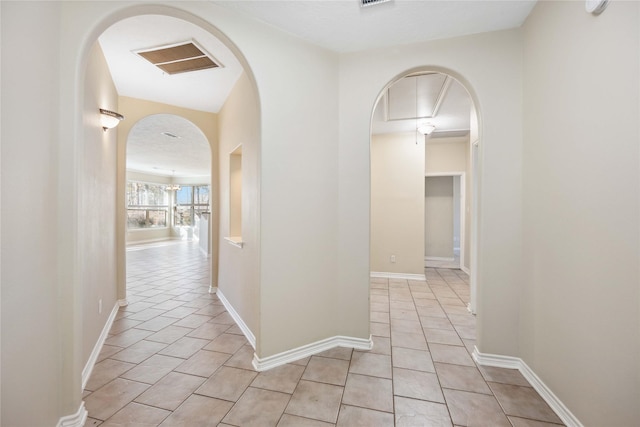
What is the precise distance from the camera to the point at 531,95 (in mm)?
2092

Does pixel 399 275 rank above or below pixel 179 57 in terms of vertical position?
below

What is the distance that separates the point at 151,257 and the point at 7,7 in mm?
7891

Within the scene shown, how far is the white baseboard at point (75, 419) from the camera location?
1.58 metres

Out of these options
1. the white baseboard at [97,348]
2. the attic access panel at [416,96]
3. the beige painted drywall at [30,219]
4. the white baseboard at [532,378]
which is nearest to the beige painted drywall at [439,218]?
the attic access panel at [416,96]

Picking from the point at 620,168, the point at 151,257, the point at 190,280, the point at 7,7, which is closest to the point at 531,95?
the point at 620,168

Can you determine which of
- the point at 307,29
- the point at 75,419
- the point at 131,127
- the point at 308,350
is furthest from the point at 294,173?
the point at 131,127

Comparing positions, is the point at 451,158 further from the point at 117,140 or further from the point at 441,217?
the point at 117,140

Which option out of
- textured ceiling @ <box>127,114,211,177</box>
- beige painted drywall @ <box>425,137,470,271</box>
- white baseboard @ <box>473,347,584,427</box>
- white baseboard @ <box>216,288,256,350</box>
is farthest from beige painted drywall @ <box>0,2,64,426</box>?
beige painted drywall @ <box>425,137,470,271</box>

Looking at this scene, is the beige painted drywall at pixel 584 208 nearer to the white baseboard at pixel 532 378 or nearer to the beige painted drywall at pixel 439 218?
the white baseboard at pixel 532 378

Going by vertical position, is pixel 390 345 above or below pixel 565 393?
below

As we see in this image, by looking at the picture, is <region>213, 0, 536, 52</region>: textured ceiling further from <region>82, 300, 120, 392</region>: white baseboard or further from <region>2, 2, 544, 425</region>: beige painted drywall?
<region>82, 300, 120, 392</region>: white baseboard

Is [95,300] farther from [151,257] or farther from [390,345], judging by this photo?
[151,257]

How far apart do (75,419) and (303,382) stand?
141cm

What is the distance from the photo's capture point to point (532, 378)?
6.70 ft
